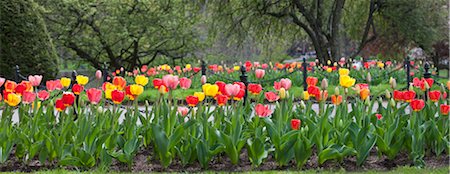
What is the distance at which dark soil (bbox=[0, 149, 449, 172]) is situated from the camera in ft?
12.7

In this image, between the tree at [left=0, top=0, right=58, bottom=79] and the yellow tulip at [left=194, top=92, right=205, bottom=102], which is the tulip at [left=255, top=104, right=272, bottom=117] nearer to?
the yellow tulip at [left=194, top=92, right=205, bottom=102]

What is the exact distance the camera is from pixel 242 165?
3941 mm

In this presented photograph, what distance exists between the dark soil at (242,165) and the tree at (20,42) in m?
8.06

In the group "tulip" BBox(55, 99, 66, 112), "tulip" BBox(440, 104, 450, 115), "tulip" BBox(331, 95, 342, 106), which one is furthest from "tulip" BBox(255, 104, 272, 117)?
"tulip" BBox(55, 99, 66, 112)

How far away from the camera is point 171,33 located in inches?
742

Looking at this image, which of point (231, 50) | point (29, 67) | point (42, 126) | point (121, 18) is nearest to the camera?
point (42, 126)

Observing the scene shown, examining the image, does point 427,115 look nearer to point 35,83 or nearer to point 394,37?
point 35,83

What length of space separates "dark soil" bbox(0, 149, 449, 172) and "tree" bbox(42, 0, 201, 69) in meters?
13.6

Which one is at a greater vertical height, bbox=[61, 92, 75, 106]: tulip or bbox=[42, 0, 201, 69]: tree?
bbox=[42, 0, 201, 69]: tree

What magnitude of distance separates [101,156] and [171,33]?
1530cm

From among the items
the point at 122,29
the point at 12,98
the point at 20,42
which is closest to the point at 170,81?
the point at 12,98

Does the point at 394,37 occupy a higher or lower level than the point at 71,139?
higher

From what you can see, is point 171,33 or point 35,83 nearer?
point 35,83

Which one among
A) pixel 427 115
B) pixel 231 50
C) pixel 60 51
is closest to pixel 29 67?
pixel 60 51
